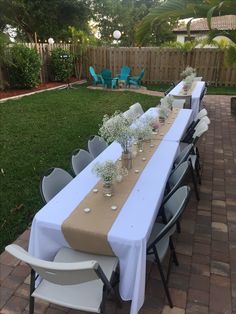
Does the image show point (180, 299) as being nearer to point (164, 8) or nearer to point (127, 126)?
point (127, 126)

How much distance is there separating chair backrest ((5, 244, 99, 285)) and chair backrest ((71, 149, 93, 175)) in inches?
55.7

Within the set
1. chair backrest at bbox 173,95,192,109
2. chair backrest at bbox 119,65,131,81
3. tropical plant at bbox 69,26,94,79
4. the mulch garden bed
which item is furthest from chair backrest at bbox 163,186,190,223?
tropical plant at bbox 69,26,94,79

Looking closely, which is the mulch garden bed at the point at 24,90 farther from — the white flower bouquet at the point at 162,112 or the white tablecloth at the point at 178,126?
the white flower bouquet at the point at 162,112

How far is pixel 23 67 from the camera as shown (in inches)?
387

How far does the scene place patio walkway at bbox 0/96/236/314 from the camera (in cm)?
205

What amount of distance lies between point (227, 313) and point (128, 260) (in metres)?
0.89

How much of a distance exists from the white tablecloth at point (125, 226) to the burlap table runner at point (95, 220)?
4 cm

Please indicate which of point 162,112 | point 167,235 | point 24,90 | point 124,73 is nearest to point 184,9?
point 162,112

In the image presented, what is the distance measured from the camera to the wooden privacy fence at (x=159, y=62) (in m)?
12.6

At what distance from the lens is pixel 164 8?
485cm

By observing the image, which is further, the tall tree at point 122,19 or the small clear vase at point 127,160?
the tall tree at point 122,19

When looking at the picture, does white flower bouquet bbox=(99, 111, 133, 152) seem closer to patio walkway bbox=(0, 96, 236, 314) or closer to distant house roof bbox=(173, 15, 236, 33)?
patio walkway bbox=(0, 96, 236, 314)

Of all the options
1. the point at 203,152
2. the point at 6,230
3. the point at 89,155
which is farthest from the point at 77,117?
the point at 6,230

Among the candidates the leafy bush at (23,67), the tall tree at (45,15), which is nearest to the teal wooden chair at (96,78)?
the leafy bush at (23,67)
